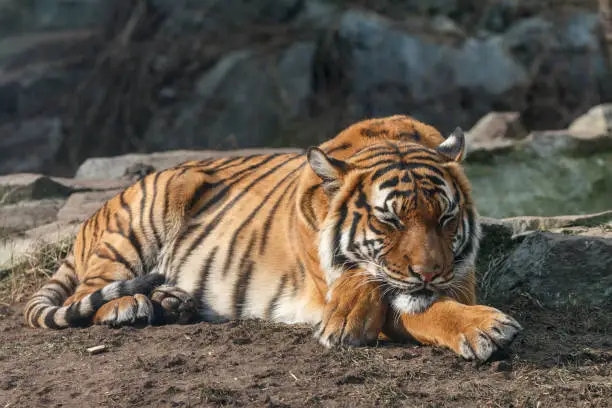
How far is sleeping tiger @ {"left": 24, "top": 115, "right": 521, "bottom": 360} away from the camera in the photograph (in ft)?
13.1

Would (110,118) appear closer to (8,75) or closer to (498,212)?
(8,75)

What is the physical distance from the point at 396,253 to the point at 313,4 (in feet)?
32.4

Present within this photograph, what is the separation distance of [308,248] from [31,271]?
204 centimetres

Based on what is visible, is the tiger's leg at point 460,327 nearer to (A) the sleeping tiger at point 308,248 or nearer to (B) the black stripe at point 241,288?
(A) the sleeping tiger at point 308,248

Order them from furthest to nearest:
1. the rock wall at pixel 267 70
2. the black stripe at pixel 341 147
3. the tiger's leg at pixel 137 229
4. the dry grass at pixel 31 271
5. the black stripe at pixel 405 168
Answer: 1. the rock wall at pixel 267 70
2. the dry grass at pixel 31 271
3. the tiger's leg at pixel 137 229
4. the black stripe at pixel 341 147
5. the black stripe at pixel 405 168

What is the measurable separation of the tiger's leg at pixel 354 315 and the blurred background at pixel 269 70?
26.7 ft

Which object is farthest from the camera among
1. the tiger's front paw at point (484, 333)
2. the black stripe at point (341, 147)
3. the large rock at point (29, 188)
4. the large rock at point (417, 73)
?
the large rock at point (417, 73)

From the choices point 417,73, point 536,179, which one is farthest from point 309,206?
point 417,73

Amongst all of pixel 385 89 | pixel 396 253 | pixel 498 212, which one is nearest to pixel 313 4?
pixel 385 89

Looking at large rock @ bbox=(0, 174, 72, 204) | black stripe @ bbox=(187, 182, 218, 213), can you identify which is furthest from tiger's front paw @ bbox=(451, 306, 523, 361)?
large rock @ bbox=(0, 174, 72, 204)

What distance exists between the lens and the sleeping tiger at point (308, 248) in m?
3.98

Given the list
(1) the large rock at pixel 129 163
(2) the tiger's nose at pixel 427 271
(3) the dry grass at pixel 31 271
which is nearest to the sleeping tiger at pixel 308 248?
(2) the tiger's nose at pixel 427 271

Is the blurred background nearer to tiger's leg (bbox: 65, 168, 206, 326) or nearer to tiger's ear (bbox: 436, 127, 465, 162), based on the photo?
tiger's leg (bbox: 65, 168, 206, 326)

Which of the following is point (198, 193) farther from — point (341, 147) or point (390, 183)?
point (390, 183)
